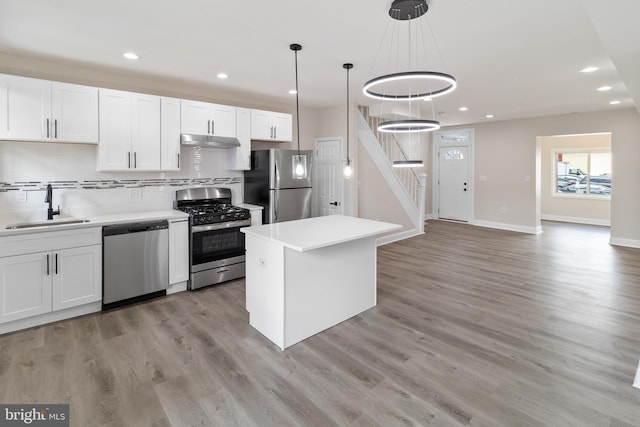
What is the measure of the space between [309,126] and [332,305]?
3958mm

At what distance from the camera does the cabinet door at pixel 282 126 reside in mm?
5199

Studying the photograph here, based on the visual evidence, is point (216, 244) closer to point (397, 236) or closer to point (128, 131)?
point (128, 131)

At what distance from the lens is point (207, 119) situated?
14.6 ft

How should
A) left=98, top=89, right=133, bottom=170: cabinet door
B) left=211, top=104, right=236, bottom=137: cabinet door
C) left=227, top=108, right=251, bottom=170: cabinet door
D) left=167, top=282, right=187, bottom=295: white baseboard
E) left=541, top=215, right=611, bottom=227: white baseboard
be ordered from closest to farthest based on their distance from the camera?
left=98, top=89, right=133, bottom=170: cabinet door → left=167, top=282, right=187, bottom=295: white baseboard → left=211, top=104, right=236, bottom=137: cabinet door → left=227, top=108, right=251, bottom=170: cabinet door → left=541, top=215, right=611, bottom=227: white baseboard

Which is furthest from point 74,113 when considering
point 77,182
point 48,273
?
point 48,273

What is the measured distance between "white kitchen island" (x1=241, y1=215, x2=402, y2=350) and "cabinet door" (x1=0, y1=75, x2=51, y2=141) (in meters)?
2.33

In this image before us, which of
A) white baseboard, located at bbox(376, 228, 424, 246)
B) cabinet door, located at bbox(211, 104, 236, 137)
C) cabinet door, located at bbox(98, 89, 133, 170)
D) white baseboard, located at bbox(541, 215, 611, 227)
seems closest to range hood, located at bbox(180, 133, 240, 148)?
cabinet door, located at bbox(211, 104, 236, 137)

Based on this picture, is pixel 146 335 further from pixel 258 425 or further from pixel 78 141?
pixel 78 141

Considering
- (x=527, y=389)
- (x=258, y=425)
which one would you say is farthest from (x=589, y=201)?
(x=258, y=425)

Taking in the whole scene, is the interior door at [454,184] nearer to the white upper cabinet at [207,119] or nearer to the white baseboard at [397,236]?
the white baseboard at [397,236]

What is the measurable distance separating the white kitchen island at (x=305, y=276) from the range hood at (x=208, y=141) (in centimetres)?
178

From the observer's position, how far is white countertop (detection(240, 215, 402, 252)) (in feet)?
8.65

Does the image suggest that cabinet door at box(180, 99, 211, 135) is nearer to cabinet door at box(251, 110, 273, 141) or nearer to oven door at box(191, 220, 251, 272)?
cabinet door at box(251, 110, 273, 141)

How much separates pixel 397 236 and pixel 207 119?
439 centimetres
